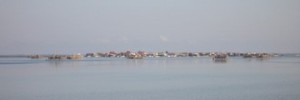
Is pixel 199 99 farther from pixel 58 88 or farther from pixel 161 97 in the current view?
pixel 58 88

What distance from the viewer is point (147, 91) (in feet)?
86.0

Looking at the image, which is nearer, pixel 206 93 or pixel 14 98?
pixel 14 98

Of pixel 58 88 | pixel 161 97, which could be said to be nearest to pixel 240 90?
pixel 161 97

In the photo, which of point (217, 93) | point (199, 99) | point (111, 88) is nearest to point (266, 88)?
point (217, 93)

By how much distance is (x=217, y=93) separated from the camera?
24469 millimetres

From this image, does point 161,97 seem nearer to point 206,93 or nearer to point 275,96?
point 206,93

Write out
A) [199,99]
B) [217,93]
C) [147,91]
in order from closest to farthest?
[199,99] < [217,93] < [147,91]

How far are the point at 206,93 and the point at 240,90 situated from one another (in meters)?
2.45

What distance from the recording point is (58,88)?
28.4 m

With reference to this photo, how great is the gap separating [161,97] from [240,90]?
17.7 feet

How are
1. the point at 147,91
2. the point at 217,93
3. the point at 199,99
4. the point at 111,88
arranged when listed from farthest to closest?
the point at 111,88
the point at 147,91
the point at 217,93
the point at 199,99

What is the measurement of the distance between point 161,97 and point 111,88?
6056 mm

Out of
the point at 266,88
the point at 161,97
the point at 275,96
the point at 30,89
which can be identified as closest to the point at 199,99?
the point at 161,97

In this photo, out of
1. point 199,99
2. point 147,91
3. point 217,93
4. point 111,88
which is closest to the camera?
point 199,99
